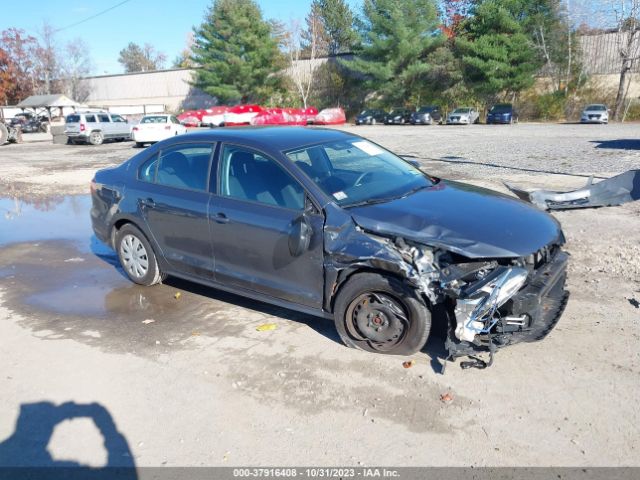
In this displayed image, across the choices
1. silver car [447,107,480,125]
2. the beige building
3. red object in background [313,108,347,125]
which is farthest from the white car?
the beige building

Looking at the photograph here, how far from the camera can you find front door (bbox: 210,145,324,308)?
4.31 m

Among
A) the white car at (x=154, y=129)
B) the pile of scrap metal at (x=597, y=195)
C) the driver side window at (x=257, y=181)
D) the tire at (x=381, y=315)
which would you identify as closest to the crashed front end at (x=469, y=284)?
the tire at (x=381, y=315)

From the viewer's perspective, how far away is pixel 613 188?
7.62 meters

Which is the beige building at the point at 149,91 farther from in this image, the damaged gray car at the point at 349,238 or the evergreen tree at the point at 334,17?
the damaged gray car at the point at 349,238

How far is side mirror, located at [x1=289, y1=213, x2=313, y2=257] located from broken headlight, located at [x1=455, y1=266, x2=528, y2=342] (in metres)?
1.24

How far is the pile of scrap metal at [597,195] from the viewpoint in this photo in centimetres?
728

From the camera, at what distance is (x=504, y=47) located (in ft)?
139

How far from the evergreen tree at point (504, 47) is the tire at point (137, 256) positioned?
1650 inches

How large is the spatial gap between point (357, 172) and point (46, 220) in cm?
710

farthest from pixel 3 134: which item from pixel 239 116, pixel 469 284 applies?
pixel 469 284

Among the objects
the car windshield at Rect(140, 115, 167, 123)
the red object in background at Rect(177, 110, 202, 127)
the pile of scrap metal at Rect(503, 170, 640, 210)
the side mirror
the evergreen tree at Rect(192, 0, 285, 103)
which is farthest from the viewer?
the evergreen tree at Rect(192, 0, 285, 103)

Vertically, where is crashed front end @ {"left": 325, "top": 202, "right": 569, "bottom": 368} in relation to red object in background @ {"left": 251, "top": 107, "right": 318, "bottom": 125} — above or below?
below

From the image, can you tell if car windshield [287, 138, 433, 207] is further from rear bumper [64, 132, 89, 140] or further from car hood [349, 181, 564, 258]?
rear bumper [64, 132, 89, 140]

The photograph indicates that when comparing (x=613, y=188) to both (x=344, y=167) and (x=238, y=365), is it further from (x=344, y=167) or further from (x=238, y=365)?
(x=238, y=365)
